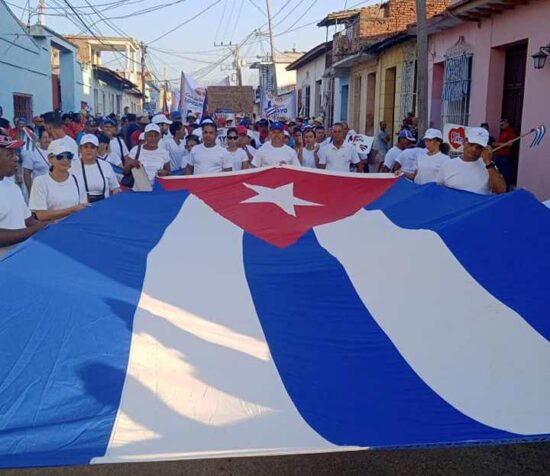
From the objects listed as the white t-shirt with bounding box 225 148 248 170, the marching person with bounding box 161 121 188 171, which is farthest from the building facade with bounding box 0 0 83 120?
the white t-shirt with bounding box 225 148 248 170

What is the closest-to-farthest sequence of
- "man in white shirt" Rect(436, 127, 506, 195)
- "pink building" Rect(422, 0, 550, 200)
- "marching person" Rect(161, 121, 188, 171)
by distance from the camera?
"man in white shirt" Rect(436, 127, 506, 195) → "marching person" Rect(161, 121, 188, 171) → "pink building" Rect(422, 0, 550, 200)

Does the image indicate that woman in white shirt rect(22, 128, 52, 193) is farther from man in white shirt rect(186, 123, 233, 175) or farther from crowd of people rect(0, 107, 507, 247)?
man in white shirt rect(186, 123, 233, 175)

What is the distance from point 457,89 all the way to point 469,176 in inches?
349

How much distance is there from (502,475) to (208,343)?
1627 mm

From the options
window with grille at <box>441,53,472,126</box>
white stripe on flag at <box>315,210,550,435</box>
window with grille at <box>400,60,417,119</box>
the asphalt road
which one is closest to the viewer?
white stripe on flag at <box>315,210,550,435</box>

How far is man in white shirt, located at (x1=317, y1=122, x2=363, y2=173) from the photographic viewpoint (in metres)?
7.81

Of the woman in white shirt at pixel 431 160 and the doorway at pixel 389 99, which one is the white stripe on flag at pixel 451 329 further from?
the doorway at pixel 389 99

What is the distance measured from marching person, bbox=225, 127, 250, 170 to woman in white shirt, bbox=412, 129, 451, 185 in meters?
2.05

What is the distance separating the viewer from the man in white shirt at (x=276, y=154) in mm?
7285

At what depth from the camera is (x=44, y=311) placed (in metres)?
3.41

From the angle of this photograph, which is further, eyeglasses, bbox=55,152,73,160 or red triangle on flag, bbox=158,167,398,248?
red triangle on flag, bbox=158,167,398,248

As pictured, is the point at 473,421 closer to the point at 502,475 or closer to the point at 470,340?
the point at 470,340

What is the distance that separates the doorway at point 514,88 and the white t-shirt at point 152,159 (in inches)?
260

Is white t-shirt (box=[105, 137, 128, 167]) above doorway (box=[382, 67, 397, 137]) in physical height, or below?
below
